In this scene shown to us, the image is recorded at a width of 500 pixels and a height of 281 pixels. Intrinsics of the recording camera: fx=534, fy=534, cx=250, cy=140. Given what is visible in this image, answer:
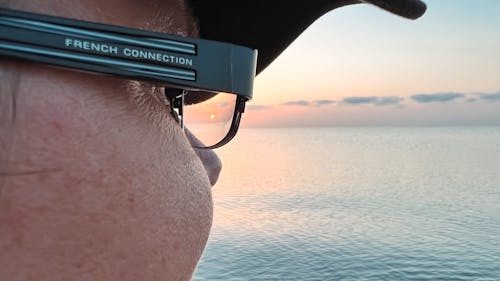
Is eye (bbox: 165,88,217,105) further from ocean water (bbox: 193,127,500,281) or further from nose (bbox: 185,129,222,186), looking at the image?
ocean water (bbox: 193,127,500,281)

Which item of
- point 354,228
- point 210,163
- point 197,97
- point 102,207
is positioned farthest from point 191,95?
point 354,228

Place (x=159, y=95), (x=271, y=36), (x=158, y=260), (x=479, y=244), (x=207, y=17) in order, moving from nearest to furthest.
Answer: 1. (x=158, y=260)
2. (x=159, y=95)
3. (x=207, y=17)
4. (x=271, y=36)
5. (x=479, y=244)

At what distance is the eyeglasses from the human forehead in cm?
2

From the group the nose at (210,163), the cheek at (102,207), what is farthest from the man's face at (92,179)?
the nose at (210,163)

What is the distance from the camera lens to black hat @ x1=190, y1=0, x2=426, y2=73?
150 centimetres

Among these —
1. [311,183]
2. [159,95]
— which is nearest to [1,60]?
[159,95]

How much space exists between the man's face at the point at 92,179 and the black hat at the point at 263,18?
0.36 metres

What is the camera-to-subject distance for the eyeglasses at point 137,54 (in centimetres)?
93

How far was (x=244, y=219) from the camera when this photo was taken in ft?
67.2

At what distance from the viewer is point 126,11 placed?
1.09 meters

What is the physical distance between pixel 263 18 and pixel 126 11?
721 millimetres

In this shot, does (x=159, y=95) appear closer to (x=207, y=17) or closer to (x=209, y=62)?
(x=209, y=62)

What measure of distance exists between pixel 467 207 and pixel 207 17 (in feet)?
83.3

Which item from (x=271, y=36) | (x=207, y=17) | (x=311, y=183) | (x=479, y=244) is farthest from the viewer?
(x=311, y=183)
